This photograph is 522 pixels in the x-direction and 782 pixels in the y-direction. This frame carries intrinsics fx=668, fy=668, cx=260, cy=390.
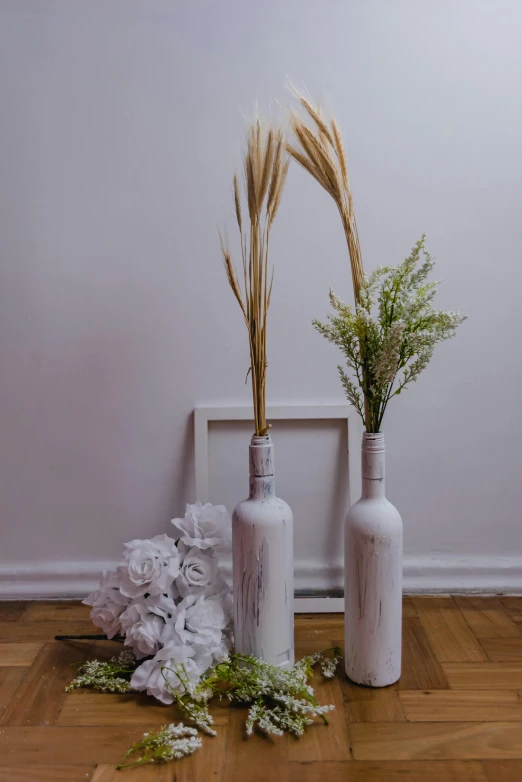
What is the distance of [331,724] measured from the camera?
3.45ft

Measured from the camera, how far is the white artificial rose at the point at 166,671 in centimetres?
111

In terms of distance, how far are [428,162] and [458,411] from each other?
558 millimetres

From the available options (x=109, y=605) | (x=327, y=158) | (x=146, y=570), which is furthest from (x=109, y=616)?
(x=327, y=158)

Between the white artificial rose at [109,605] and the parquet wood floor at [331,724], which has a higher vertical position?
the white artificial rose at [109,605]

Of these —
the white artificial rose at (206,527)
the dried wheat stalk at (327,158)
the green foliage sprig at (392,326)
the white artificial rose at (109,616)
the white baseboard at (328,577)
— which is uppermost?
the dried wheat stalk at (327,158)

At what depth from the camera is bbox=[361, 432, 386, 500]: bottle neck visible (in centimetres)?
114

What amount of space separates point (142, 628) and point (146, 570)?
98mm

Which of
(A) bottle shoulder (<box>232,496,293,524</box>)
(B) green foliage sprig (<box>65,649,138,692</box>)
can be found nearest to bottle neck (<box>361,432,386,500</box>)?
(A) bottle shoulder (<box>232,496,293,524</box>)

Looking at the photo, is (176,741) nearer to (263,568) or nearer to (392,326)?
(263,568)

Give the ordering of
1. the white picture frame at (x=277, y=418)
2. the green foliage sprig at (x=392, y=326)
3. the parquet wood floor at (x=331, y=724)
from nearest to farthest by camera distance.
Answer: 1. the parquet wood floor at (x=331, y=724)
2. the green foliage sprig at (x=392, y=326)
3. the white picture frame at (x=277, y=418)

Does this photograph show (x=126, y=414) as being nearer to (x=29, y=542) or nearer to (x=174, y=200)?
(x=29, y=542)

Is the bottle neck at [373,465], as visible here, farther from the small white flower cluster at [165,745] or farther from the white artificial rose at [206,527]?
the small white flower cluster at [165,745]

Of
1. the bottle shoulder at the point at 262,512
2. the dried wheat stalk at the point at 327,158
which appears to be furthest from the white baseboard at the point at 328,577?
the dried wheat stalk at the point at 327,158

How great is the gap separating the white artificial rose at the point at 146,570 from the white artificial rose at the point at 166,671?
0.10m
